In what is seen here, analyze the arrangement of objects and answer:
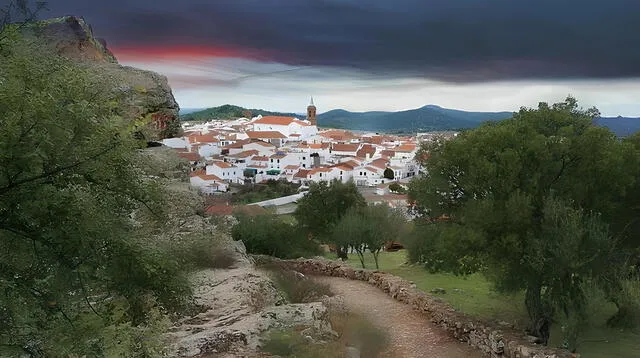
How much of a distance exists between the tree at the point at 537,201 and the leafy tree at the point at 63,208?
29.0 feet

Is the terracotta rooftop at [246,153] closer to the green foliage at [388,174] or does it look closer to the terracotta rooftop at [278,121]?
the green foliage at [388,174]

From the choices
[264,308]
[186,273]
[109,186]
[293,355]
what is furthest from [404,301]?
[109,186]

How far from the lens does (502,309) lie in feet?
57.8

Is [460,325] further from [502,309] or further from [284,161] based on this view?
[284,161]

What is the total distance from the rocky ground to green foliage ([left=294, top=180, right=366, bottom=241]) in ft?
57.8

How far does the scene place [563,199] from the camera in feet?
45.9

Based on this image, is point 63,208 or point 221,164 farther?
point 221,164

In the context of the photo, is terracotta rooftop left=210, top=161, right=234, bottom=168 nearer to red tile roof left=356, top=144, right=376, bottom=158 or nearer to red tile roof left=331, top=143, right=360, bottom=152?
red tile roof left=356, top=144, right=376, bottom=158

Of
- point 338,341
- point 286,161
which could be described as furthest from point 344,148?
point 338,341

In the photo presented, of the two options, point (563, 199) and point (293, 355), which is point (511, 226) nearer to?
point (563, 199)

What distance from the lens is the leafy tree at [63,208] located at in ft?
17.9

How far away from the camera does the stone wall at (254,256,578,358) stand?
12.7 m

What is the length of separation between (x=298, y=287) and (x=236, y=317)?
6.26 metres

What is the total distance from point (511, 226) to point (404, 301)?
23.3ft
